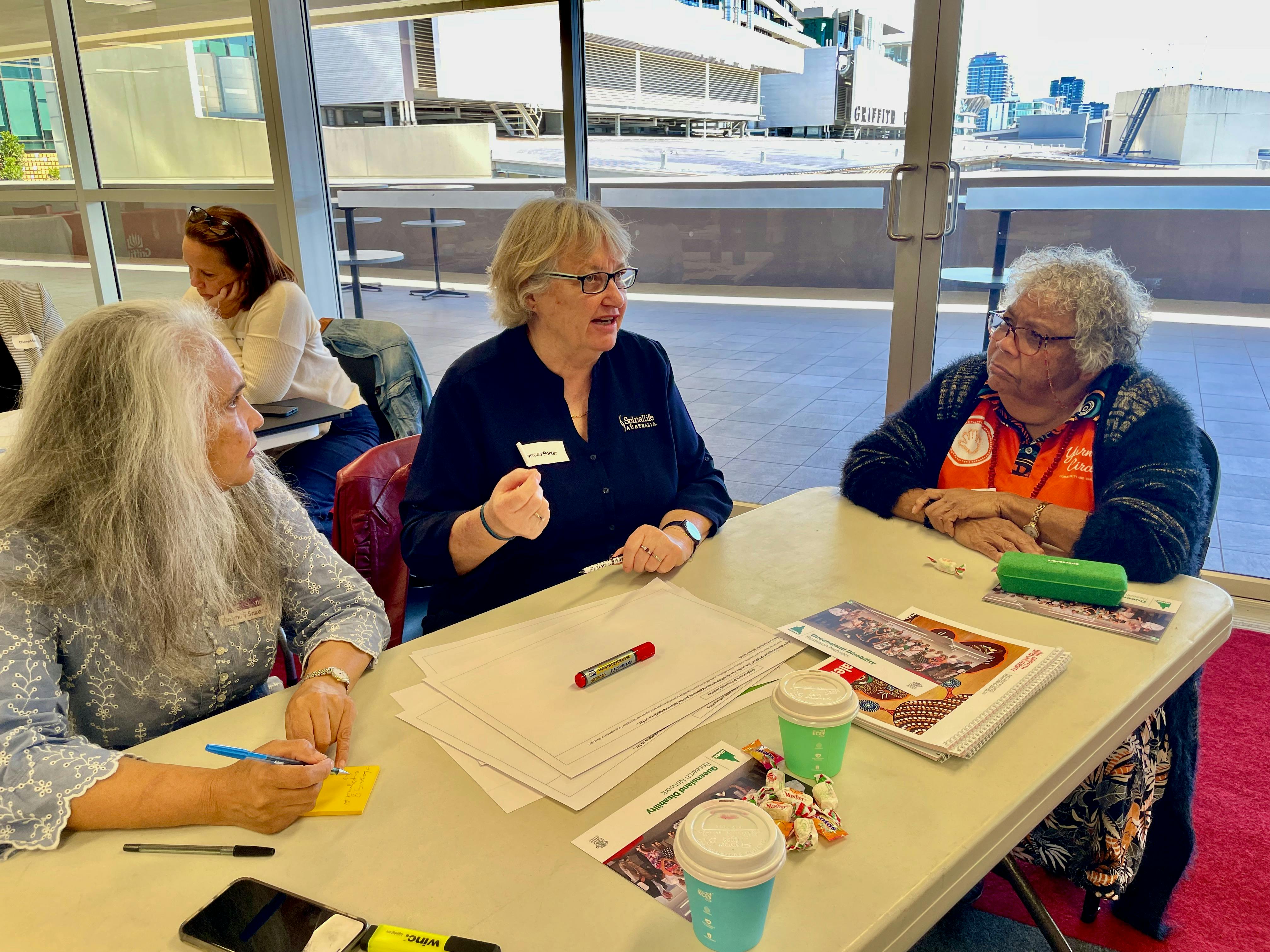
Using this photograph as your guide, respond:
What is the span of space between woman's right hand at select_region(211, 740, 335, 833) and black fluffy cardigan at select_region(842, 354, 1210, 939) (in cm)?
129

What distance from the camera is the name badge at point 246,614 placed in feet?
4.21

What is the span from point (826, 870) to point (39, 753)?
2.82ft

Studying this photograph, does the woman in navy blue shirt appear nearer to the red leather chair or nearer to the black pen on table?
the red leather chair

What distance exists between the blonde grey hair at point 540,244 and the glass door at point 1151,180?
66.7 inches

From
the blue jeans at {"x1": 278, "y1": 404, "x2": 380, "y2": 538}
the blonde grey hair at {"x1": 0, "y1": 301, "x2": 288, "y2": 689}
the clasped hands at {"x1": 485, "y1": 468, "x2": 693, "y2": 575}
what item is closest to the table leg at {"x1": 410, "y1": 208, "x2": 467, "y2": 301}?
the blue jeans at {"x1": 278, "y1": 404, "x2": 380, "y2": 538}

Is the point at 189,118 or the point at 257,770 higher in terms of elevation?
the point at 189,118

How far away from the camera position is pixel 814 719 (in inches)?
36.7

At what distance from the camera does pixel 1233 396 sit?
3.13 m

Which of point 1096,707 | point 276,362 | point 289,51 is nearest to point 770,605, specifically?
point 1096,707

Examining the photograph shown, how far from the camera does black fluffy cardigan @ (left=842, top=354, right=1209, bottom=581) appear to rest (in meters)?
1.53

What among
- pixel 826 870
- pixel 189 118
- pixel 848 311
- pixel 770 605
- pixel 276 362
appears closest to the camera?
pixel 826 870

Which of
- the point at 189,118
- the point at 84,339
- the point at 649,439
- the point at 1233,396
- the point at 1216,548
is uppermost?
the point at 189,118

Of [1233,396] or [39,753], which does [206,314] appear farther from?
[1233,396]

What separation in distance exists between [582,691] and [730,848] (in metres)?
0.50
